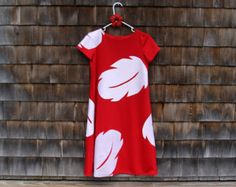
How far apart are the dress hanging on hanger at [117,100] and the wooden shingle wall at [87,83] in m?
0.10

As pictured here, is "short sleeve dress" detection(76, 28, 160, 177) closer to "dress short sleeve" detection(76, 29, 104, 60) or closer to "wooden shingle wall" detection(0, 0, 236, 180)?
"dress short sleeve" detection(76, 29, 104, 60)

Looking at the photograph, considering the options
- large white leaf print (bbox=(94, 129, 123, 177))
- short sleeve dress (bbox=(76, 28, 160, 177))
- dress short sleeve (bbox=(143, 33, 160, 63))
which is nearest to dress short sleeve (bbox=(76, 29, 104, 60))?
short sleeve dress (bbox=(76, 28, 160, 177))

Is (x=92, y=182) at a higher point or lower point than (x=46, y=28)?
lower

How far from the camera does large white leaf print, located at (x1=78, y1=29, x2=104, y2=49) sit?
3.14m

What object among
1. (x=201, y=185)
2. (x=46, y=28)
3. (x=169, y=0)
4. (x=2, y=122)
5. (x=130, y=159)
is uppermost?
(x=169, y=0)

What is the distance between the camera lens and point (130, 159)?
321 centimetres

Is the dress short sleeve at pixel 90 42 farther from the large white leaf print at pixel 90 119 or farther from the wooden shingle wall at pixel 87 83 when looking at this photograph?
the large white leaf print at pixel 90 119

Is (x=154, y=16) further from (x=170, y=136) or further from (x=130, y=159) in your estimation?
(x=130, y=159)

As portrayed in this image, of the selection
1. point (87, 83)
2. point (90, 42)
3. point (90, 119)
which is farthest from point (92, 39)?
point (90, 119)

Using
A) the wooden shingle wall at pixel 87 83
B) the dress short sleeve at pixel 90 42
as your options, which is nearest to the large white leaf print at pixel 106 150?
the wooden shingle wall at pixel 87 83

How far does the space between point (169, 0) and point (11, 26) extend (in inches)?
55.9

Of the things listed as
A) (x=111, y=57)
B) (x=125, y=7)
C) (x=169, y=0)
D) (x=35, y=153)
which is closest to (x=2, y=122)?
(x=35, y=153)

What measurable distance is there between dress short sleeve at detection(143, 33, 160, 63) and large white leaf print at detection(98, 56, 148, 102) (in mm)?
83

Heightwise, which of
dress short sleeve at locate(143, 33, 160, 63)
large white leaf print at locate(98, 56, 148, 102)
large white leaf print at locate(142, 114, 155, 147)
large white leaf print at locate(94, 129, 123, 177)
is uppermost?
dress short sleeve at locate(143, 33, 160, 63)
